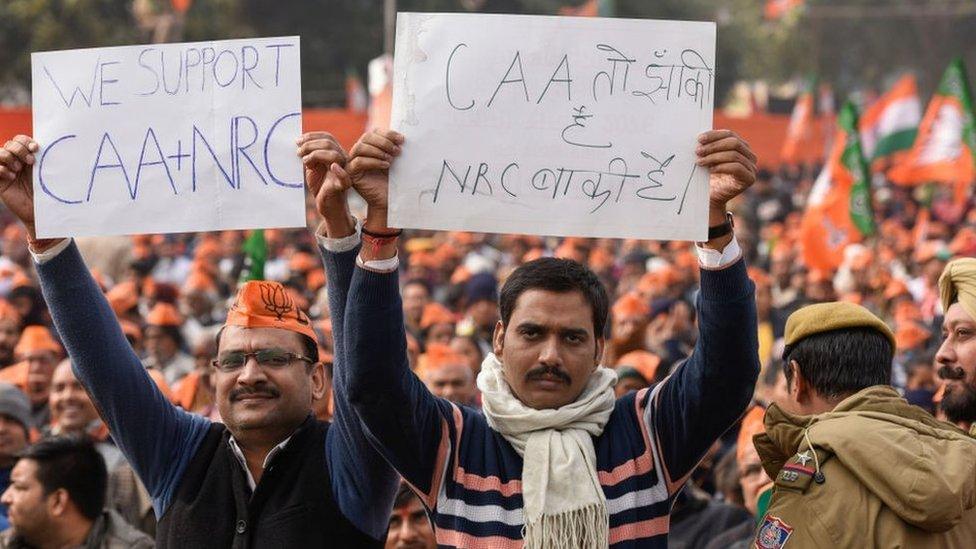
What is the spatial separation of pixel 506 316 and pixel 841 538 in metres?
0.96

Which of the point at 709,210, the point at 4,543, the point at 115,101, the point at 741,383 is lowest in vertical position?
the point at 4,543

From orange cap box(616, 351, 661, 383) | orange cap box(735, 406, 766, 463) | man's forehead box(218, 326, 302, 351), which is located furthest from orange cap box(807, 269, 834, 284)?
man's forehead box(218, 326, 302, 351)

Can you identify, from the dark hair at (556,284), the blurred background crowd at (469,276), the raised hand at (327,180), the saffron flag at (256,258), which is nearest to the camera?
the raised hand at (327,180)

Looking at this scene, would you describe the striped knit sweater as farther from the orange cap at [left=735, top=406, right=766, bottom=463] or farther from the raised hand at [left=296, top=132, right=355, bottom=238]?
the orange cap at [left=735, top=406, right=766, bottom=463]

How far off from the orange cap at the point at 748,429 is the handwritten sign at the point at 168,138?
2582 millimetres

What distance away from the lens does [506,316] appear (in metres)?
3.78

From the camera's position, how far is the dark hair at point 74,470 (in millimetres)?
5141

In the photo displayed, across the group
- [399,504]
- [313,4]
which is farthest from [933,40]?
[399,504]

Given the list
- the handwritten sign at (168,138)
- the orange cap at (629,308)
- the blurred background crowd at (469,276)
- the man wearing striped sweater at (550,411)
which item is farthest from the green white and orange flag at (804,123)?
the man wearing striped sweater at (550,411)

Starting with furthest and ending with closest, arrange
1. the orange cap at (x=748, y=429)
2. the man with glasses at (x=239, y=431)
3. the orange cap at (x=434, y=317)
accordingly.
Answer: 1. the orange cap at (x=434, y=317)
2. the orange cap at (x=748, y=429)
3. the man with glasses at (x=239, y=431)

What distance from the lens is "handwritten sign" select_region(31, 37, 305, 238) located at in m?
3.89

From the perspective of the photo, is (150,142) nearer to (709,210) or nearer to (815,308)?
(709,210)

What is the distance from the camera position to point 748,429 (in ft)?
20.2

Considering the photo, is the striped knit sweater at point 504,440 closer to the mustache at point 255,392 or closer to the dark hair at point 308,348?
the mustache at point 255,392
